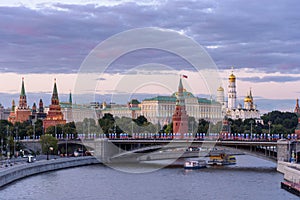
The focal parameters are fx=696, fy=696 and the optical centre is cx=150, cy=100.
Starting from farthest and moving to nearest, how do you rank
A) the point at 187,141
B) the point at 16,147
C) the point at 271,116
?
the point at 271,116
the point at 16,147
the point at 187,141

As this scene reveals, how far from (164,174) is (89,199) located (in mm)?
19989

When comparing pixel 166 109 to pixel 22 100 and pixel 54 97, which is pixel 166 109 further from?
pixel 54 97

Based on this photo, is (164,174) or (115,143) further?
(115,143)

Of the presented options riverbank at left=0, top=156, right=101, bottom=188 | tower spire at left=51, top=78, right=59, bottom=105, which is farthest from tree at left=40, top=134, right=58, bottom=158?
tower spire at left=51, top=78, right=59, bottom=105

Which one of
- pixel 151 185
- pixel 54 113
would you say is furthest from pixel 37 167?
pixel 54 113

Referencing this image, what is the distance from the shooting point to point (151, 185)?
5806 cm

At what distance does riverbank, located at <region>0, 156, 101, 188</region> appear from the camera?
5644cm

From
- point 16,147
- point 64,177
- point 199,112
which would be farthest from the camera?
point 199,112

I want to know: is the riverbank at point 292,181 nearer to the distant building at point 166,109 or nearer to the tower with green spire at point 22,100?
the distant building at point 166,109

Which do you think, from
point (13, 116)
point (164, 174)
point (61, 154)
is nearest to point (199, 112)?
point (13, 116)

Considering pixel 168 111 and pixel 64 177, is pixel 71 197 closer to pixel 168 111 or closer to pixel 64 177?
pixel 64 177

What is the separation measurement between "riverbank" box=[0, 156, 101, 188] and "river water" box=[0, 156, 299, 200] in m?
0.70

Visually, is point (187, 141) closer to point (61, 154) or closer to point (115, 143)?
point (115, 143)

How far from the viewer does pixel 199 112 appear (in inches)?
7215
